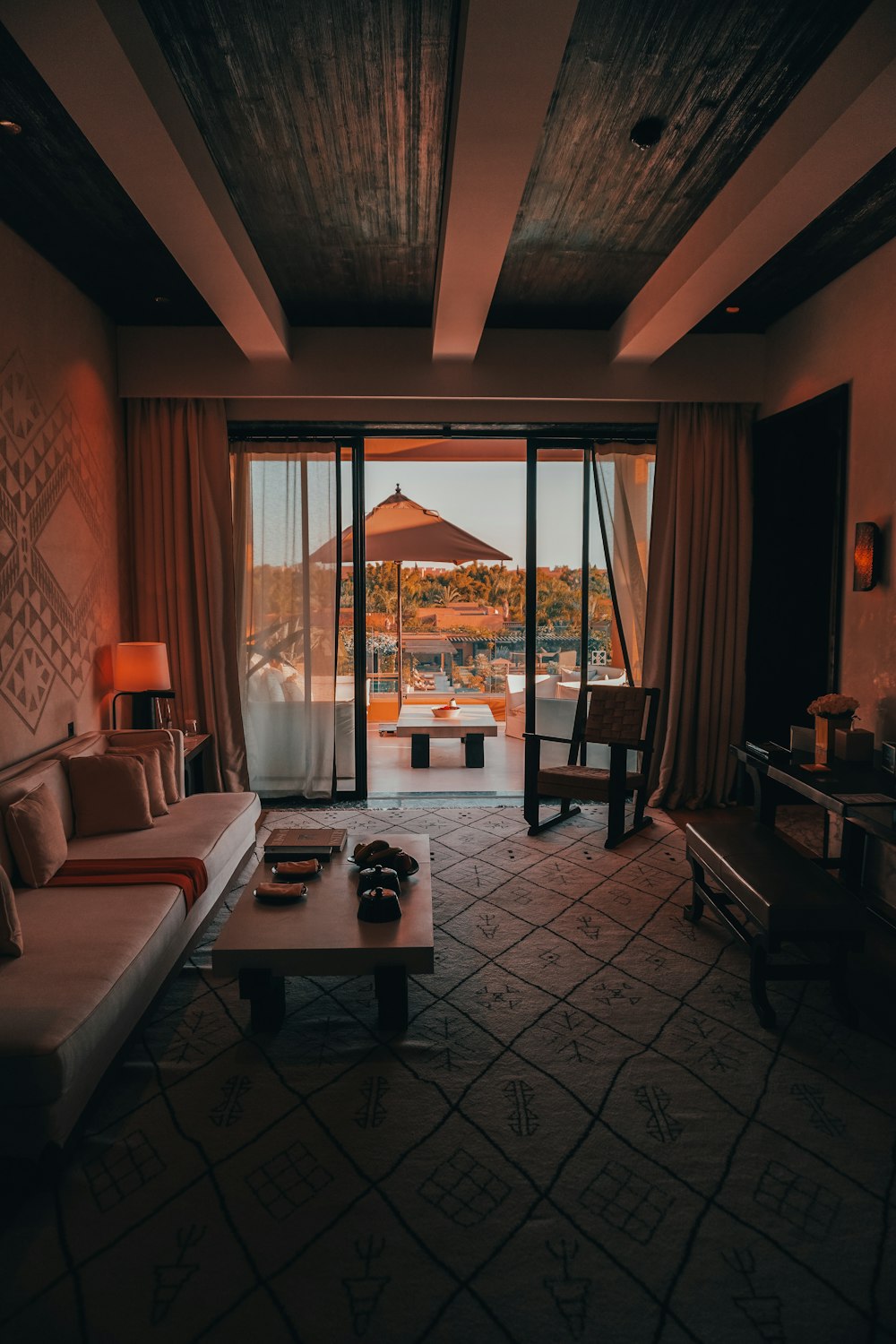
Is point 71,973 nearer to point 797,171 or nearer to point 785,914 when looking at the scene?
point 785,914

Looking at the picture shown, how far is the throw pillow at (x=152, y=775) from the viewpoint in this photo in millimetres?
3811

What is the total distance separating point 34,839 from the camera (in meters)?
2.97

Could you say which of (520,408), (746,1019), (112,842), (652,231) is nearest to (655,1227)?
(746,1019)

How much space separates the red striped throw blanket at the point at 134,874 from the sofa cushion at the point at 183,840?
70mm

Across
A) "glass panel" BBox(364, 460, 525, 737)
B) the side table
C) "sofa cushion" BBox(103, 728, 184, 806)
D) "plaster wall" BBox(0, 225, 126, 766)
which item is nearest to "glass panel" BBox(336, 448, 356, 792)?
the side table

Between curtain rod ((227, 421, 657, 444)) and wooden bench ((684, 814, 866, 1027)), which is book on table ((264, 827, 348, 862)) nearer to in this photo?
wooden bench ((684, 814, 866, 1027))

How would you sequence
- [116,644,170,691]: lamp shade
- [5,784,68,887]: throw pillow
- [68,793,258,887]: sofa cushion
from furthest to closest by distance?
[116,644,170,691]: lamp shade, [68,793,258,887]: sofa cushion, [5,784,68,887]: throw pillow

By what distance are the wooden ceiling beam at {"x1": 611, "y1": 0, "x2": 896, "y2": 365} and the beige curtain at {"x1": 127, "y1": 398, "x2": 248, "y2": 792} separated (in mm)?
2872

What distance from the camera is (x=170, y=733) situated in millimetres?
4203

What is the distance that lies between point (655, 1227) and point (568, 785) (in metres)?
2.85

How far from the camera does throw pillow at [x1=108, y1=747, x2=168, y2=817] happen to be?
12.5 feet

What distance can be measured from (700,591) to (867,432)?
1555mm

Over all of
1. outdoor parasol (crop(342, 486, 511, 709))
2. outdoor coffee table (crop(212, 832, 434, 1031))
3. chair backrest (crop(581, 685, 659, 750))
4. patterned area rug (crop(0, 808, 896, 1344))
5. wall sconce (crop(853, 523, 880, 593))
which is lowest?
patterned area rug (crop(0, 808, 896, 1344))

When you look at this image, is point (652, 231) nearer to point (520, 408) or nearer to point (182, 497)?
point (520, 408)
